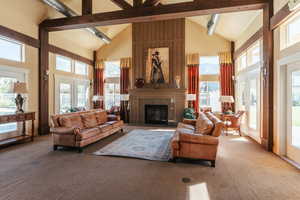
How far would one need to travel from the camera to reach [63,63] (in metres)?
6.85

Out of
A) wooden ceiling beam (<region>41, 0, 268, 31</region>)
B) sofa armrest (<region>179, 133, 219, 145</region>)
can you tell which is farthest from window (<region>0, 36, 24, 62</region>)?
sofa armrest (<region>179, 133, 219, 145</region>)

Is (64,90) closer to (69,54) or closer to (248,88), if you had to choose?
(69,54)

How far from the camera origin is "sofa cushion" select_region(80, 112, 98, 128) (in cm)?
482

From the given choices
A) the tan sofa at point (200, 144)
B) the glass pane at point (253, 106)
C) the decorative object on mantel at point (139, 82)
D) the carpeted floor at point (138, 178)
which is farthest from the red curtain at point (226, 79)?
the tan sofa at point (200, 144)

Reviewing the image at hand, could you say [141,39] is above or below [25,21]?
above

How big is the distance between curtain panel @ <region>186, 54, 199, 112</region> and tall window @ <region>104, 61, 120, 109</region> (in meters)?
3.80

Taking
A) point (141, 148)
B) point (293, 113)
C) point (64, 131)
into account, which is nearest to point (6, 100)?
point (64, 131)

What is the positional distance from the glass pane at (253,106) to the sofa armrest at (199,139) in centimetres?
293

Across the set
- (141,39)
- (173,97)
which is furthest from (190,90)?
(141,39)

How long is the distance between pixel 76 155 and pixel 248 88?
566 centimetres

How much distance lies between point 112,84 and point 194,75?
171 inches

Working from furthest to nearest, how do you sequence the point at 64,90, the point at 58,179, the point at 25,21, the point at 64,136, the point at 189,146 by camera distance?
the point at 64,90 < the point at 25,21 < the point at 64,136 < the point at 189,146 < the point at 58,179

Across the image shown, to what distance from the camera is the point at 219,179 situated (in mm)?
2604

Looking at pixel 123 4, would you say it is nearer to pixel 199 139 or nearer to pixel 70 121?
pixel 70 121
